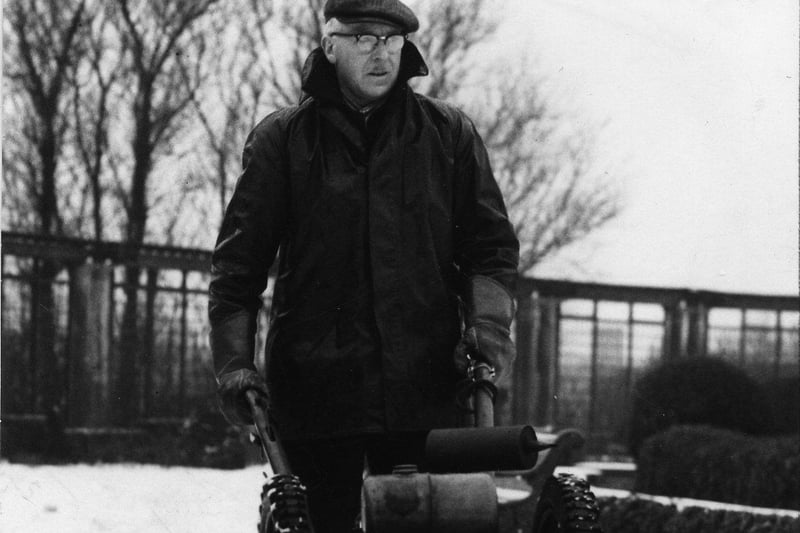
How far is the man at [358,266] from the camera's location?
3816 mm

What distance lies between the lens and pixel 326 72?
156 inches

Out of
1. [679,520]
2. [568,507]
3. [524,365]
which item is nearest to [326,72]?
[568,507]

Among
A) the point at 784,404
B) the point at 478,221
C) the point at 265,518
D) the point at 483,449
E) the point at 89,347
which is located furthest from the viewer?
the point at 89,347

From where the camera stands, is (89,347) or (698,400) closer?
(698,400)

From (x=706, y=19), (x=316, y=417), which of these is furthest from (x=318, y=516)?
(x=706, y=19)

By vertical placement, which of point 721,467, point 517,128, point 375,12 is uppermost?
point 517,128

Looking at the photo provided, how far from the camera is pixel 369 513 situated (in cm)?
328

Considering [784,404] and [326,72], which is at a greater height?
[326,72]

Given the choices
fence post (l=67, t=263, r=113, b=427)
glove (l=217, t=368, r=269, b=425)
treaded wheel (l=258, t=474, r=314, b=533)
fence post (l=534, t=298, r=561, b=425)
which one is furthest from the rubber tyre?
fence post (l=534, t=298, r=561, b=425)

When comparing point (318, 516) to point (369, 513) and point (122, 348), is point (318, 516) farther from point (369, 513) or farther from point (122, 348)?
point (122, 348)

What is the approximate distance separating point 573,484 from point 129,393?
1254 centimetres

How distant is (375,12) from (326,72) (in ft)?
0.64

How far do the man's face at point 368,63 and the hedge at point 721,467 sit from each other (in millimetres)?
7954

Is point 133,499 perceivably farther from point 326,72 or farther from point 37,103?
point 326,72
